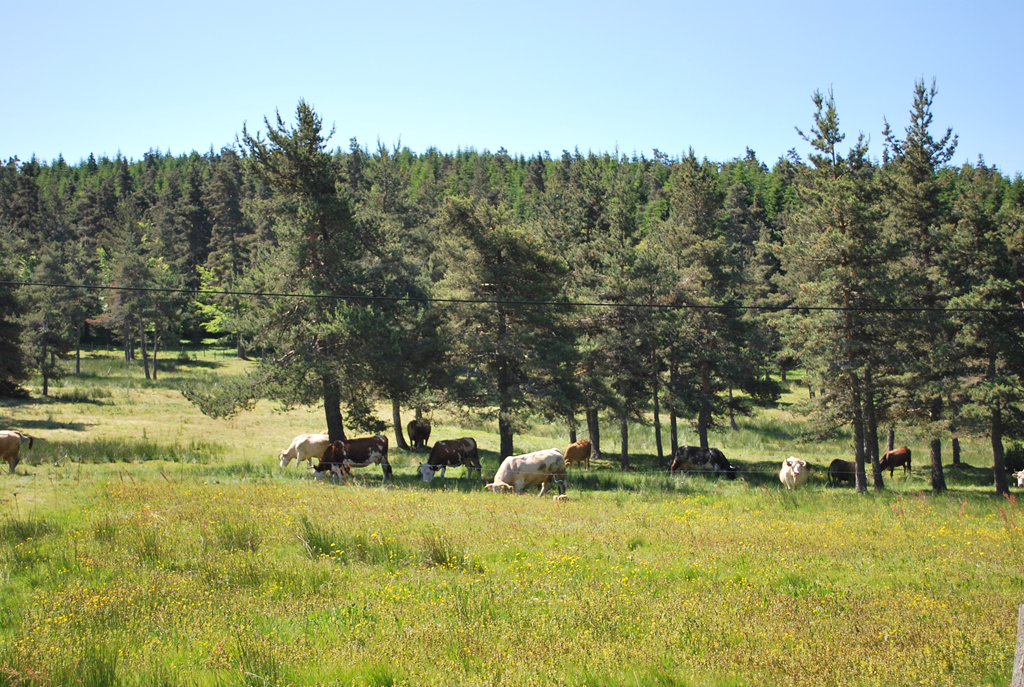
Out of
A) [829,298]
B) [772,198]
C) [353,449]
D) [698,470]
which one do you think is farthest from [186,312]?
[772,198]

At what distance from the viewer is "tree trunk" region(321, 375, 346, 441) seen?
24333 mm

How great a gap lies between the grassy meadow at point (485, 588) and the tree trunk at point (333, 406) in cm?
573

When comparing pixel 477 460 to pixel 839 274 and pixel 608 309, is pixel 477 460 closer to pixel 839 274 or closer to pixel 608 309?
pixel 608 309

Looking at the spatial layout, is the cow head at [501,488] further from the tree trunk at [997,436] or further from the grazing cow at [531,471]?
the tree trunk at [997,436]

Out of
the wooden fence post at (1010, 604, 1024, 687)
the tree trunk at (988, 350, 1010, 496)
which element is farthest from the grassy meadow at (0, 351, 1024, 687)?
the tree trunk at (988, 350, 1010, 496)

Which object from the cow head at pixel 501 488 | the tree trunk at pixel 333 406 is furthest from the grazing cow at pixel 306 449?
the cow head at pixel 501 488

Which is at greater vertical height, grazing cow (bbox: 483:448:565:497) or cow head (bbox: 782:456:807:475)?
grazing cow (bbox: 483:448:565:497)

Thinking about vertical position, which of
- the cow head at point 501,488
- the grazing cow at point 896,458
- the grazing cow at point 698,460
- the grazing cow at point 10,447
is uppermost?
the grazing cow at point 10,447

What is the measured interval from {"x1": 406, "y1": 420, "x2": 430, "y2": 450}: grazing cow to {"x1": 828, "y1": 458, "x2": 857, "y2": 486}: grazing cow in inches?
799

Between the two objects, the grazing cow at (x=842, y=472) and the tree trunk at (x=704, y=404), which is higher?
the tree trunk at (x=704, y=404)

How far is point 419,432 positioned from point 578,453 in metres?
9.30

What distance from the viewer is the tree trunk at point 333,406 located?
24.3 metres

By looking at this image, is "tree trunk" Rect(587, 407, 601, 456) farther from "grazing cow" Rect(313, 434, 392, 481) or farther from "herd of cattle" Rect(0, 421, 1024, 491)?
"grazing cow" Rect(313, 434, 392, 481)

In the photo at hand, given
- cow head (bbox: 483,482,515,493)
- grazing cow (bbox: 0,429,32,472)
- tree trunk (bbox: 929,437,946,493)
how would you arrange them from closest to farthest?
1. cow head (bbox: 483,482,515,493)
2. grazing cow (bbox: 0,429,32,472)
3. tree trunk (bbox: 929,437,946,493)
